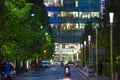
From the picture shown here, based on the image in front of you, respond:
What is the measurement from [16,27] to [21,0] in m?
7.26

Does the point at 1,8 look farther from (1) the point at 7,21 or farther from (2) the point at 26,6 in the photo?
(2) the point at 26,6

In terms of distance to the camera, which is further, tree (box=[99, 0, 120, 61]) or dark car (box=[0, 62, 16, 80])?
tree (box=[99, 0, 120, 61])

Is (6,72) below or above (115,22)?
below

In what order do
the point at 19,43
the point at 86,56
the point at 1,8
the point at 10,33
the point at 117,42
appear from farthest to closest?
the point at 86,56
the point at 19,43
the point at 10,33
the point at 117,42
the point at 1,8

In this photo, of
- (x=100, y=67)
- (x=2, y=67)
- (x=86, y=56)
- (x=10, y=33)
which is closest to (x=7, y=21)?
(x=10, y=33)

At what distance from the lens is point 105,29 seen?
4644 centimetres

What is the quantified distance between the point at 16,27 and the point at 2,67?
29.7 ft

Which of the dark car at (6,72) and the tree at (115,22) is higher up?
the tree at (115,22)

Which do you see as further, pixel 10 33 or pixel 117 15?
pixel 10 33

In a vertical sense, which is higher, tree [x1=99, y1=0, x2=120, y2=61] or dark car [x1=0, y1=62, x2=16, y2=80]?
tree [x1=99, y1=0, x2=120, y2=61]

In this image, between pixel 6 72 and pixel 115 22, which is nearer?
A: pixel 115 22

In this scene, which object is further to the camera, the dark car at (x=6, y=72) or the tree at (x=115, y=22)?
the tree at (x=115, y=22)

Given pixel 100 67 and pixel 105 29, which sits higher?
pixel 105 29

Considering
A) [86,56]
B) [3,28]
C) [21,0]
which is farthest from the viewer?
[86,56]
